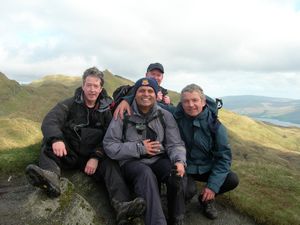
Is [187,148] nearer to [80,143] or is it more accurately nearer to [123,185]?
[123,185]

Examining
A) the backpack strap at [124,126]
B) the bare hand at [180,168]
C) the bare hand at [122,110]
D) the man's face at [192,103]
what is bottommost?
the bare hand at [180,168]

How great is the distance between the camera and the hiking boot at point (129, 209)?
9.14 meters

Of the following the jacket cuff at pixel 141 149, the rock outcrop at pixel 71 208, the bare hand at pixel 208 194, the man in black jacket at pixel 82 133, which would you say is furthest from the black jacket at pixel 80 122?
the bare hand at pixel 208 194

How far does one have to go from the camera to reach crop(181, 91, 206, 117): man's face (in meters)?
11.3

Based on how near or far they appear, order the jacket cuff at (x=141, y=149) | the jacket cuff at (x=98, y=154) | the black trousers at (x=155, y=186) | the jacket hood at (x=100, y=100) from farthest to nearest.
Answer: the jacket hood at (x=100, y=100), the jacket cuff at (x=98, y=154), the jacket cuff at (x=141, y=149), the black trousers at (x=155, y=186)

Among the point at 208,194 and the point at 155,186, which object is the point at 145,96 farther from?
the point at 208,194

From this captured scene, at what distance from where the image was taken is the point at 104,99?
1269cm

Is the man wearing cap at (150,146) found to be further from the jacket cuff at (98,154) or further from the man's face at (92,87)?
the man's face at (92,87)

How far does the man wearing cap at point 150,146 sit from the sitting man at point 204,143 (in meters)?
0.57

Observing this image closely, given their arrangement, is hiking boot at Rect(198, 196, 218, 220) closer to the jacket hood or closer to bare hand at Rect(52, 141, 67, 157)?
the jacket hood

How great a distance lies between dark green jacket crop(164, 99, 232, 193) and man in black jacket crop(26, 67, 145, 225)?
2.64 m

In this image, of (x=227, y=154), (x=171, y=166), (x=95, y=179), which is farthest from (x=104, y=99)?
(x=227, y=154)

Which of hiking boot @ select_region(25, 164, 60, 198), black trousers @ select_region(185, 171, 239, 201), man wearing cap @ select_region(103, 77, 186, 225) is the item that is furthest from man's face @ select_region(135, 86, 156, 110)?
hiking boot @ select_region(25, 164, 60, 198)

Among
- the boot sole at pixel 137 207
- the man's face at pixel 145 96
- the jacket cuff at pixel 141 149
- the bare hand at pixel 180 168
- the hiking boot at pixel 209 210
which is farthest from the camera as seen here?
the hiking boot at pixel 209 210
